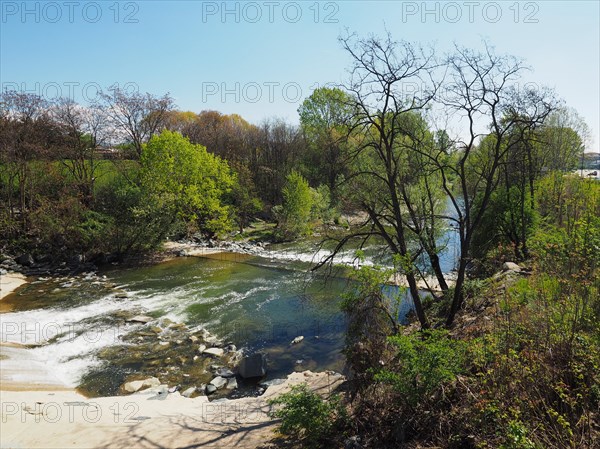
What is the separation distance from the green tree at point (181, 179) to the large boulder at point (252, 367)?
648 inches

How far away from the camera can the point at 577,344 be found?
4816 millimetres

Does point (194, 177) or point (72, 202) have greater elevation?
point (194, 177)

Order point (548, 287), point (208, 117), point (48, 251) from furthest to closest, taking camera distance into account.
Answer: point (208, 117), point (48, 251), point (548, 287)

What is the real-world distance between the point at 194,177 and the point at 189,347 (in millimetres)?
17156

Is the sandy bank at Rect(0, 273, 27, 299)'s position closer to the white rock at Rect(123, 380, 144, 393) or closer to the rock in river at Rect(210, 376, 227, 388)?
the white rock at Rect(123, 380, 144, 393)

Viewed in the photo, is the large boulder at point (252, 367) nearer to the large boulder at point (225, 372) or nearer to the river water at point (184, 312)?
the large boulder at point (225, 372)

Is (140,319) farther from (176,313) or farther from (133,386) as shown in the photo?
(133,386)

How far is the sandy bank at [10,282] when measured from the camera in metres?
16.6

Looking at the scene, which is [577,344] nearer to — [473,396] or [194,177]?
[473,396]

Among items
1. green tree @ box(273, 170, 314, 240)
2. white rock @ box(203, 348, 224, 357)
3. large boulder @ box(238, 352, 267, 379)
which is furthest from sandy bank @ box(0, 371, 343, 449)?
green tree @ box(273, 170, 314, 240)

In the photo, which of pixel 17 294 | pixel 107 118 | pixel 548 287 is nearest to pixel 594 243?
pixel 548 287

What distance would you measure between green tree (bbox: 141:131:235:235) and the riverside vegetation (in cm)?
14

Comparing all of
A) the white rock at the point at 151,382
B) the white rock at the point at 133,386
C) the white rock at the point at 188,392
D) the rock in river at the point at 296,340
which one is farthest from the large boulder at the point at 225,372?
the rock in river at the point at 296,340

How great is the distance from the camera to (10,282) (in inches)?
704
